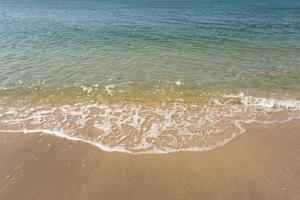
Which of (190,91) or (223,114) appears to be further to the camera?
(190,91)

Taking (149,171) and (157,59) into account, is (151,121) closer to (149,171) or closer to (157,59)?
(149,171)

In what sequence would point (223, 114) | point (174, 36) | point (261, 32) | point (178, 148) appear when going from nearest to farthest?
point (178, 148), point (223, 114), point (174, 36), point (261, 32)

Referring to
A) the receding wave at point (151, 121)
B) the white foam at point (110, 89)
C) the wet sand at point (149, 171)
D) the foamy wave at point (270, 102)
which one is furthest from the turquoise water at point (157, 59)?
the wet sand at point (149, 171)

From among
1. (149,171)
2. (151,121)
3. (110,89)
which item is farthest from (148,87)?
(149,171)

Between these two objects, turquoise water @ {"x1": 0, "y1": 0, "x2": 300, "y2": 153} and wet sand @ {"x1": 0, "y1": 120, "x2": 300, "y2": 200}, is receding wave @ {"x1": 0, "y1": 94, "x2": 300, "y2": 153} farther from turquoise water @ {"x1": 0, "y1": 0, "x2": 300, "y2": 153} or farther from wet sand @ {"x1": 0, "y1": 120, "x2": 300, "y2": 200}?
wet sand @ {"x1": 0, "y1": 120, "x2": 300, "y2": 200}

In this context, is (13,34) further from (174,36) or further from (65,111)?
(65,111)

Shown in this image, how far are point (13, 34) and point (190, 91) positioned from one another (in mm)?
17695

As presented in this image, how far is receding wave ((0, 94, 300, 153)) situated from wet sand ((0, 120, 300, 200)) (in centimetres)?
43

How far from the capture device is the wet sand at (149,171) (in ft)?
17.6

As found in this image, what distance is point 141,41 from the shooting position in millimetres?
18094

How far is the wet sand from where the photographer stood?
5.36 metres

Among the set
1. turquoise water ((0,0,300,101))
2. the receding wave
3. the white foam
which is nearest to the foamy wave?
the receding wave

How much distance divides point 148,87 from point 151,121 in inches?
111

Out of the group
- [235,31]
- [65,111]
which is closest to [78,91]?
[65,111]
